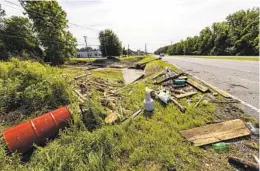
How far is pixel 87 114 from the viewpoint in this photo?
3998 millimetres

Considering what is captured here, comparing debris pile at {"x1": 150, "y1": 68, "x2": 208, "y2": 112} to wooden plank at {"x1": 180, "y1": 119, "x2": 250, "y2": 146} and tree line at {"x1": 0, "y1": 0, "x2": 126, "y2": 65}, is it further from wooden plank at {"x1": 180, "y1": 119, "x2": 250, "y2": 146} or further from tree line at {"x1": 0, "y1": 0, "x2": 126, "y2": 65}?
tree line at {"x1": 0, "y1": 0, "x2": 126, "y2": 65}

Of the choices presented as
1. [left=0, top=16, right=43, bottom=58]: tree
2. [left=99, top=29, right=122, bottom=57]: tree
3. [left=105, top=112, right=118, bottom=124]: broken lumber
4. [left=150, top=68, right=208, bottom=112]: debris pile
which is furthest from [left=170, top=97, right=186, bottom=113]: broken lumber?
[left=99, top=29, right=122, bottom=57]: tree

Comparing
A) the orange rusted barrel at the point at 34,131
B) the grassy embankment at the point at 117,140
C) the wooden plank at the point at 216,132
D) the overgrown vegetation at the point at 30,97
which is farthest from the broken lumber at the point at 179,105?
the overgrown vegetation at the point at 30,97

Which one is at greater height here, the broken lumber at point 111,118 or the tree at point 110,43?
the tree at point 110,43

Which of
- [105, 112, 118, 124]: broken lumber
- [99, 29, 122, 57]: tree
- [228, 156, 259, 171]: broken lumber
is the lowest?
[228, 156, 259, 171]: broken lumber

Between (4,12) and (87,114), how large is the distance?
3227 centimetres

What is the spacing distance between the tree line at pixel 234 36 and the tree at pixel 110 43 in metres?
22.4

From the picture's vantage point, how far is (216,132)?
10.8 feet

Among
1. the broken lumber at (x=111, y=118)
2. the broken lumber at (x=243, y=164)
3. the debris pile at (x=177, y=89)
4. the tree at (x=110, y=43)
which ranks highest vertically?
the tree at (x=110, y=43)

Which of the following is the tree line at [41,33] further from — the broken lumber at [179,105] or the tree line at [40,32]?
the broken lumber at [179,105]

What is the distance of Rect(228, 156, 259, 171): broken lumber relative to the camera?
2400 mm

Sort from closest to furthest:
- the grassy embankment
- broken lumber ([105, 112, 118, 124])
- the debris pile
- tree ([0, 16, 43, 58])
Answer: the grassy embankment → broken lumber ([105, 112, 118, 124]) → the debris pile → tree ([0, 16, 43, 58])

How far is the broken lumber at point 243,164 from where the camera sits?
240 cm

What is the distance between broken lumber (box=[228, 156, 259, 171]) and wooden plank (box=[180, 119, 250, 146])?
0.48m
